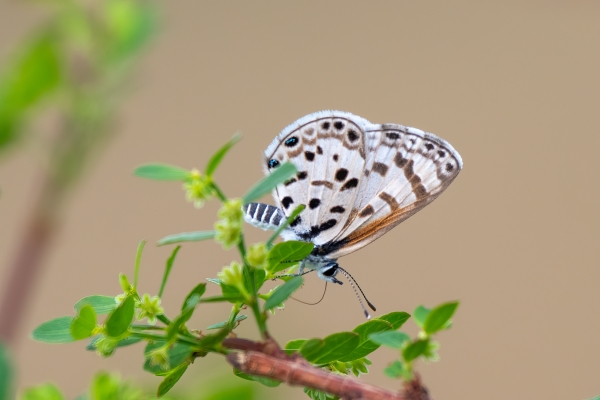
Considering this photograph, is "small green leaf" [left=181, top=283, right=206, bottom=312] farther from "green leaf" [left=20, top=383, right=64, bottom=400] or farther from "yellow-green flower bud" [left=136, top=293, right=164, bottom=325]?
"green leaf" [left=20, top=383, right=64, bottom=400]

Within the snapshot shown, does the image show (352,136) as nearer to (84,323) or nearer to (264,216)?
(264,216)

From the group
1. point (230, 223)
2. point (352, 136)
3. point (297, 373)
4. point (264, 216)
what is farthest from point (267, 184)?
point (352, 136)

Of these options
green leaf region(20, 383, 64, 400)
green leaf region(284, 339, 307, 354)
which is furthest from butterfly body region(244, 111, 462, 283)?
green leaf region(20, 383, 64, 400)

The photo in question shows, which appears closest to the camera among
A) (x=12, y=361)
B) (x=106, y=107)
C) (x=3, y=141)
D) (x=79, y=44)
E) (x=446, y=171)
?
(x=12, y=361)

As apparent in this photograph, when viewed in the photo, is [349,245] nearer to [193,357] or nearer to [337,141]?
[337,141]

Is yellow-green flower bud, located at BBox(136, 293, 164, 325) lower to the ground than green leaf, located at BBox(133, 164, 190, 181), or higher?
lower

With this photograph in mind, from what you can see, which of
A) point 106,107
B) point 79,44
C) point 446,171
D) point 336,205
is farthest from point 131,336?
point 446,171
